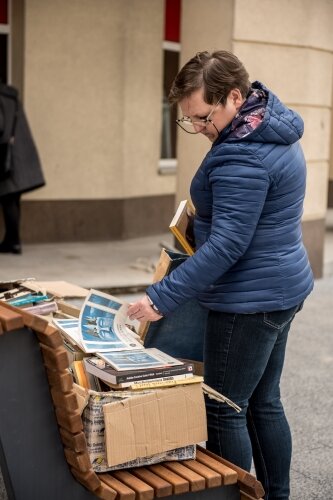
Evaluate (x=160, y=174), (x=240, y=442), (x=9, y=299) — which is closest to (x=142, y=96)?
(x=160, y=174)

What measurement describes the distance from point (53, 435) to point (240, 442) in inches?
28.5

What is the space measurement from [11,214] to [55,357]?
7.37m

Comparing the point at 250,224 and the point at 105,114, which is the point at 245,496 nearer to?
the point at 250,224

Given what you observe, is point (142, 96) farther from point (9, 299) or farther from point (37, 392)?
point (37, 392)

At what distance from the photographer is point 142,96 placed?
12.2 meters

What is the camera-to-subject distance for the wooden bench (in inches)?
118

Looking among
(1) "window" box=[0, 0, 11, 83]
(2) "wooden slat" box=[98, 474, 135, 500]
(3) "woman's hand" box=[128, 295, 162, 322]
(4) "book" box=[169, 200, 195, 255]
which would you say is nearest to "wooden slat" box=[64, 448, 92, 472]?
(2) "wooden slat" box=[98, 474, 135, 500]

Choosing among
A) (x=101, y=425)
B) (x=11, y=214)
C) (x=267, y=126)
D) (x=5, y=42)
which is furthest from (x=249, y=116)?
(x=5, y=42)

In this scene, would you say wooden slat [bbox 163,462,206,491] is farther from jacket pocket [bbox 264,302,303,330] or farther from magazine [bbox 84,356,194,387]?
jacket pocket [bbox 264,302,303,330]

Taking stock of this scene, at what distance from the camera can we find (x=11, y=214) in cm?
1021

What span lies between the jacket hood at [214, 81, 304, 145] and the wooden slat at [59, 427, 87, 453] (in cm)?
109

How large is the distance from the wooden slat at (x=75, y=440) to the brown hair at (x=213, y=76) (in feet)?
3.82

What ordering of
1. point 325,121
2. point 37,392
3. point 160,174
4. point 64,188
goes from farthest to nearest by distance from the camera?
point 160,174 → point 64,188 → point 325,121 → point 37,392

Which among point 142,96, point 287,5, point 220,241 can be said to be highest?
point 287,5
